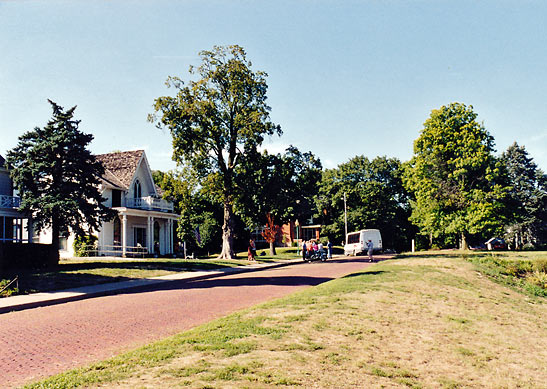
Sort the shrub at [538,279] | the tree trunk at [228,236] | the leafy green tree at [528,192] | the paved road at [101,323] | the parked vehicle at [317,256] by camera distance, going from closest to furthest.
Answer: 1. the paved road at [101,323]
2. the shrub at [538,279]
3. the tree trunk at [228,236]
4. the parked vehicle at [317,256]
5. the leafy green tree at [528,192]

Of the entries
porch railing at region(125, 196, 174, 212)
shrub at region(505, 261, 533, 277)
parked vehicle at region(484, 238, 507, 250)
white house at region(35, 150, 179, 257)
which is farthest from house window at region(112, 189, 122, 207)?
parked vehicle at region(484, 238, 507, 250)

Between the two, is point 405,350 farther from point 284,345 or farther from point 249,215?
point 249,215

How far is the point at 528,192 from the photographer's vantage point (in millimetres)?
63906

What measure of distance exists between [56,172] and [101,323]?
1605 cm

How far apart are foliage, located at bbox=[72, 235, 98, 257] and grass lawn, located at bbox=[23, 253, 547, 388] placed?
24.8 metres

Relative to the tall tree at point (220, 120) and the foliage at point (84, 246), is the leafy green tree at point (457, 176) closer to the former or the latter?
the tall tree at point (220, 120)

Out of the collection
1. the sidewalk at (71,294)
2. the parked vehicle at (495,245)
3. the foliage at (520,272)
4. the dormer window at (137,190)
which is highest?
the dormer window at (137,190)

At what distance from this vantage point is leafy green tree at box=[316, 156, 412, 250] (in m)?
57.8

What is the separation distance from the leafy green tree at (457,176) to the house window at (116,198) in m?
27.7

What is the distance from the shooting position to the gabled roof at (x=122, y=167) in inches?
1428

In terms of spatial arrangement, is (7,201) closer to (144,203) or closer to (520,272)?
(144,203)

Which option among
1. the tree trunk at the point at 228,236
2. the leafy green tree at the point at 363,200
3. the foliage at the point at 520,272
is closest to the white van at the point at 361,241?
the leafy green tree at the point at 363,200

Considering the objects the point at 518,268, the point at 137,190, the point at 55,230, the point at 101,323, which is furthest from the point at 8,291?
the point at 518,268

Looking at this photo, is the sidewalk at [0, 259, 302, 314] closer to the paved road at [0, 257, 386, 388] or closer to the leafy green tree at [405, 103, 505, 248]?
the paved road at [0, 257, 386, 388]
